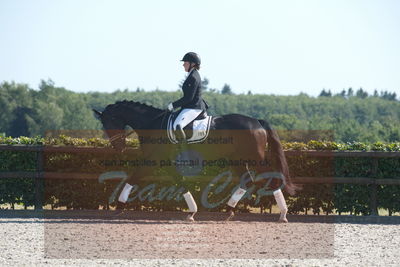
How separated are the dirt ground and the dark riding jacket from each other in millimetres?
2105

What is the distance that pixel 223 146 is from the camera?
11.1 metres

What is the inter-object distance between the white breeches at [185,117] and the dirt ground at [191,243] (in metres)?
1.78

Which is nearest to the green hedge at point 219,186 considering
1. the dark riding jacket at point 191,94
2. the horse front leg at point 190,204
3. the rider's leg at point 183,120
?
the horse front leg at point 190,204

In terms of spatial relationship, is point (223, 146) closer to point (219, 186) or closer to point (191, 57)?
point (219, 186)

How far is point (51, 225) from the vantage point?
10195 mm

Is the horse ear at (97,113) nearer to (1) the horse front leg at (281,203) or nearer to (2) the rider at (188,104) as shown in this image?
(2) the rider at (188,104)

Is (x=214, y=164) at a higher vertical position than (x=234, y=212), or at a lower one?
higher

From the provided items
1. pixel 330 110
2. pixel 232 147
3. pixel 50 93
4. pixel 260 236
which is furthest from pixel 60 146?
pixel 330 110

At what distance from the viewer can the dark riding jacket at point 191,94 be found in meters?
10.7

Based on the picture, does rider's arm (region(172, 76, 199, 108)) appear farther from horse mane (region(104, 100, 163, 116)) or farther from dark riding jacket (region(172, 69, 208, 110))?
horse mane (region(104, 100, 163, 116))

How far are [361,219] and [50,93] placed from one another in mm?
124744

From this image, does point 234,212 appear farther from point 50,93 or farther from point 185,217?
point 50,93

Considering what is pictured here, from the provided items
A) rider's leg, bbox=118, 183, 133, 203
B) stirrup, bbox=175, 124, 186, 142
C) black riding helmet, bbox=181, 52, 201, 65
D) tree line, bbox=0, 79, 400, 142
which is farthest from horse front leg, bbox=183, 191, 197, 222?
tree line, bbox=0, 79, 400, 142

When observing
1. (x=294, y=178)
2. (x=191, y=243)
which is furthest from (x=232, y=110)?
(x=191, y=243)
